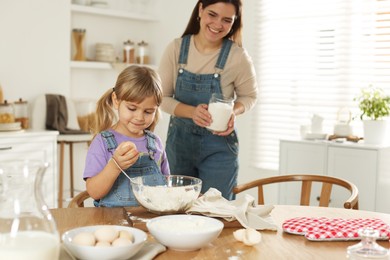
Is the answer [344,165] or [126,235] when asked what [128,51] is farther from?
[126,235]

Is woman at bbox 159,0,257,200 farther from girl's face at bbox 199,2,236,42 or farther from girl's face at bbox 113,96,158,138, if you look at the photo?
girl's face at bbox 113,96,158,138

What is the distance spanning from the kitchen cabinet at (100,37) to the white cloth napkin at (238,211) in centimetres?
332

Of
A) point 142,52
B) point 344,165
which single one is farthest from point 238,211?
point 142,52

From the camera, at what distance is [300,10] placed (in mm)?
4406

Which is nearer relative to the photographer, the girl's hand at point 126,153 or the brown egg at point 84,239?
the brown egg at point 84,239

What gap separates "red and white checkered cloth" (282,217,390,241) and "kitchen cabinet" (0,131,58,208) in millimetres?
2674

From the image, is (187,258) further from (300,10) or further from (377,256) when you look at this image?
(300,10)

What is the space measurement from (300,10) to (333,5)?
0.92 ft

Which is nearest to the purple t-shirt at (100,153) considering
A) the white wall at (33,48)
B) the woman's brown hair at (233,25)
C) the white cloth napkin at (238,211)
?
the white cloth napkin at (238,211)

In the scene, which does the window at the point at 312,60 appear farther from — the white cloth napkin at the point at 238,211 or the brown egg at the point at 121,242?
the brown egg at the point at 121,242

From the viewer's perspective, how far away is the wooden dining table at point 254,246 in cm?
140

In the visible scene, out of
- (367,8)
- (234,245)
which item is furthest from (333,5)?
(234,245)

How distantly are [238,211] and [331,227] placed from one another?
0.26 m

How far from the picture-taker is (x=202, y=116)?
2.51 meters
